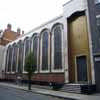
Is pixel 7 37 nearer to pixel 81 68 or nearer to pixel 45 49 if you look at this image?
pixel 45 49

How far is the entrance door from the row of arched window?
9.46 ft

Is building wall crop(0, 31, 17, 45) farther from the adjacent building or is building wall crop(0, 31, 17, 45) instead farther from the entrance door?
the entrance door

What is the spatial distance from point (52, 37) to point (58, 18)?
311 cm

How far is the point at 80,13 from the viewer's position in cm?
1659

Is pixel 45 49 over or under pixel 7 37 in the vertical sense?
under

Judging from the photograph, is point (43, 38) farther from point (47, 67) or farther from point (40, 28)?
point (47, 67)

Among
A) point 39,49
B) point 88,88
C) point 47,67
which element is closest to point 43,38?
point 39,49

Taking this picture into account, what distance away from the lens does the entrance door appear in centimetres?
1510

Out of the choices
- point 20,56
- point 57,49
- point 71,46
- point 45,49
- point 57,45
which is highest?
point 57,45

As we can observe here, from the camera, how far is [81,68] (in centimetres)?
1561

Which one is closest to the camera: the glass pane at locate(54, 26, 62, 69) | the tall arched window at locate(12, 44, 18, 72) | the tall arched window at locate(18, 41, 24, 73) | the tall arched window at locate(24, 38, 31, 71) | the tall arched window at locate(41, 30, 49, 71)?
the glass pane at locate(54, 26, 62, 69)

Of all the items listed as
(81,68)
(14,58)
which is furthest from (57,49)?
(14,58)

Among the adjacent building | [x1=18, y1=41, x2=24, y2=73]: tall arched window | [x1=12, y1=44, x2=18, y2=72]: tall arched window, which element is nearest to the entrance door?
the adjacent building

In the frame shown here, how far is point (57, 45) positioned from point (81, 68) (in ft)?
18.3
